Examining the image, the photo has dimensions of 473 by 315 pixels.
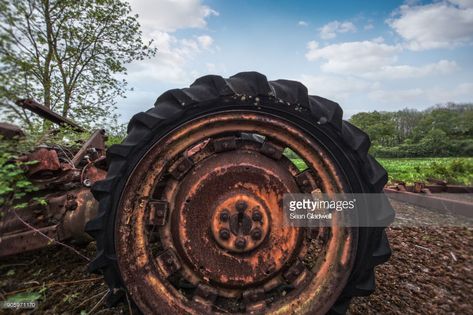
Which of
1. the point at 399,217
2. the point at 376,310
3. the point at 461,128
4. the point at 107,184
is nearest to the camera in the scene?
the point at 107,184

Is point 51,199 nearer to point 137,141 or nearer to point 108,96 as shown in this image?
point 137,141

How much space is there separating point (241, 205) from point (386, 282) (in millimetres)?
1456

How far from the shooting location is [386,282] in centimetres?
202

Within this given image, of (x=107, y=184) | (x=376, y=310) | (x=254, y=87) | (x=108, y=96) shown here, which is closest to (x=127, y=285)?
(x=107, y=184)

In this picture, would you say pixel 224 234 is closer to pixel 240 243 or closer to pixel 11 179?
pixel 240 243

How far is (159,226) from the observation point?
145cm

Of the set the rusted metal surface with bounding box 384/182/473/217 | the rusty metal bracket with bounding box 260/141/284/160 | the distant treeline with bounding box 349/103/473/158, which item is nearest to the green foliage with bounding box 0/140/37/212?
the rusty metal bracket with bounding box 260/141/284/160

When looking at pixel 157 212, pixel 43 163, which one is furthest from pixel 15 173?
pixel 157 212

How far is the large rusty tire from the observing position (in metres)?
1.32

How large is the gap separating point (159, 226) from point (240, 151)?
1.97 ft

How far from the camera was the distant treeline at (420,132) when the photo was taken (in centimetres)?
5519

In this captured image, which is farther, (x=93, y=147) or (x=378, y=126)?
(x=378, y=126)

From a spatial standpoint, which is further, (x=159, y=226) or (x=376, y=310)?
(x=376, y=310)

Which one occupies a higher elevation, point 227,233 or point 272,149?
point 272,149
